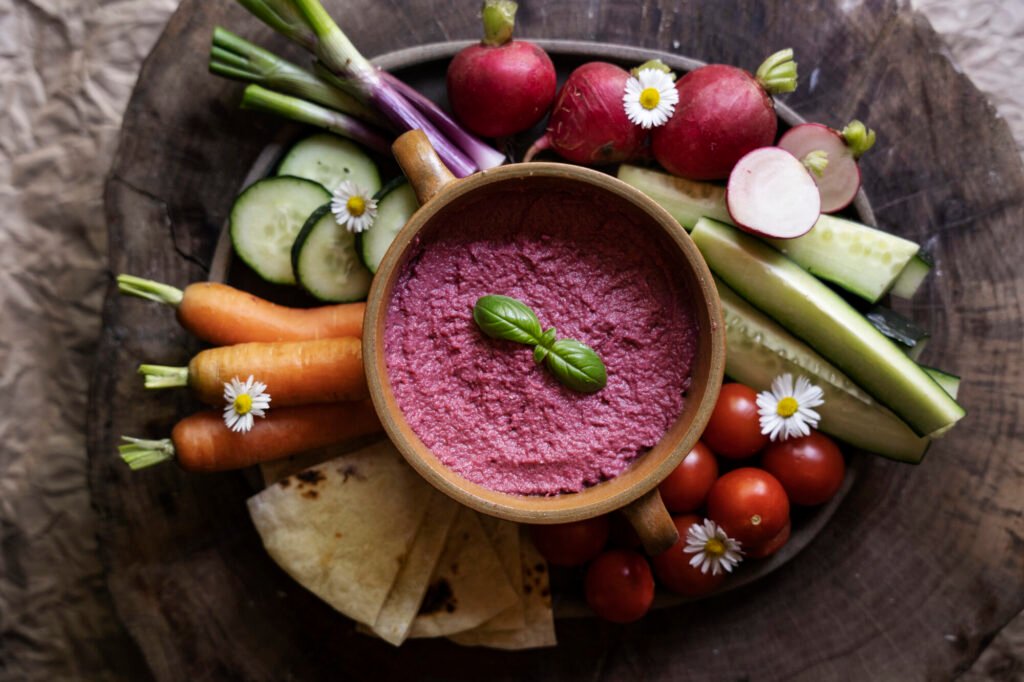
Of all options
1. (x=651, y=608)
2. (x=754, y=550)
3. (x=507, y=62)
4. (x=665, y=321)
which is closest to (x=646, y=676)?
(x=651, y=608)

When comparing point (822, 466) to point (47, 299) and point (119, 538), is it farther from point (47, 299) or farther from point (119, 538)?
point (47, 299)

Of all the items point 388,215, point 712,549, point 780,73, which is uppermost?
point 780,73

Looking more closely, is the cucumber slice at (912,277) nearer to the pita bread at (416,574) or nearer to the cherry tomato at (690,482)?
the cherry tomato at (690,482)

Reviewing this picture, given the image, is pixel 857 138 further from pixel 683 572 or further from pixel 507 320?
pixel 683 572

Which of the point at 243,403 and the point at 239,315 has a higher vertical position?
the point at 239,315

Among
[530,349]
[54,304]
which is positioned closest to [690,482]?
[530,349]

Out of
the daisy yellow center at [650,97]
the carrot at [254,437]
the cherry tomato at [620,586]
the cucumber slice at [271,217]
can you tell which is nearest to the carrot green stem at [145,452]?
the carrot at [254,437]
